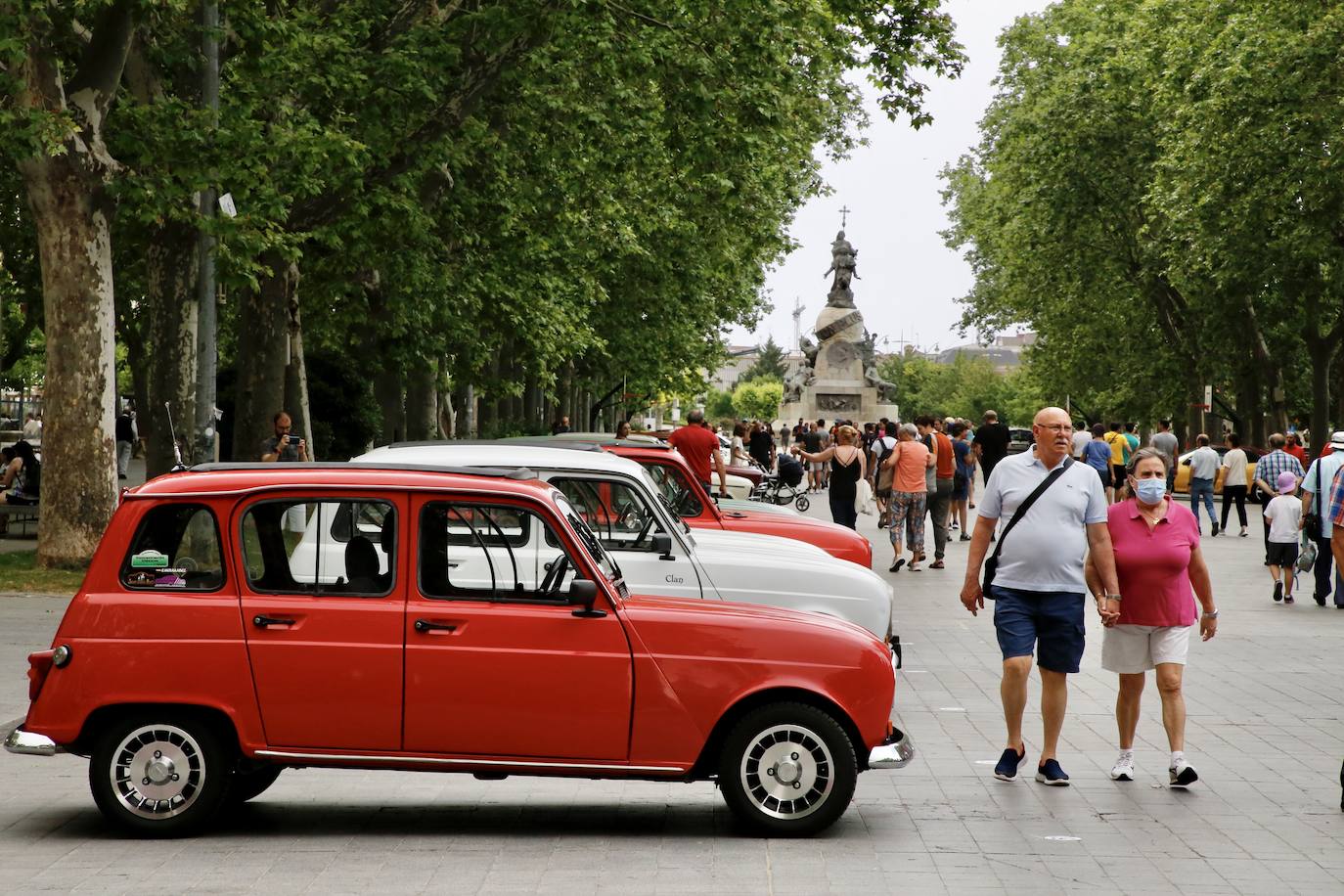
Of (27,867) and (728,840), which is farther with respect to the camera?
(728,840)

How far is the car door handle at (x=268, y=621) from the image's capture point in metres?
7.97

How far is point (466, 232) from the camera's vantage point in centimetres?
3052

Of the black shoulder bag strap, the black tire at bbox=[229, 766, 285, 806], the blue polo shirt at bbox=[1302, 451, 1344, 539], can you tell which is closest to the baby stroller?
the blue polo shirt at bbox=[1302, 451, 1344, 539]

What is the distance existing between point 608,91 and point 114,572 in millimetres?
20311

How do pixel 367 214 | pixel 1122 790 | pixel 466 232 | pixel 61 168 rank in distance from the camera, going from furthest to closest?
pixel 466 232
pixel 367 214
pixel 61 168
pixel 1122 790

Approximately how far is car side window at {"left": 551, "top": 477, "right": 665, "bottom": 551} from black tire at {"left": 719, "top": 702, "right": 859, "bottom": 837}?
320 cm

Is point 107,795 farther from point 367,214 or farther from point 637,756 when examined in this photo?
point 367,214

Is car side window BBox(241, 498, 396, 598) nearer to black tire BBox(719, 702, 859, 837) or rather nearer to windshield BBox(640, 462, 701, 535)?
black tire BBox(719, 702, 859, 837)

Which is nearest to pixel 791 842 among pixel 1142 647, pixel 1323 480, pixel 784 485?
pixel 1142 647

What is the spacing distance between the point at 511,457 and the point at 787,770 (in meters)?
4.71

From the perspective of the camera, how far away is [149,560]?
8109 millimetres

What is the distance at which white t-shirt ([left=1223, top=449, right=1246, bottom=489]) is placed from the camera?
31.7m

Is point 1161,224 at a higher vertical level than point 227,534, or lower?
higher

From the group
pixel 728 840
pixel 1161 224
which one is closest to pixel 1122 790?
pixel 728 840
